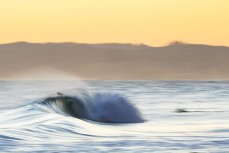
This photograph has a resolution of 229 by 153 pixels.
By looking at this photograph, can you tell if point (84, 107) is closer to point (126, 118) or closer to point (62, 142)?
point (126, 118)

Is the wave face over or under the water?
over

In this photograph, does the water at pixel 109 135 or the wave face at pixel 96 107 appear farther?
the wave face at pixel 96 107

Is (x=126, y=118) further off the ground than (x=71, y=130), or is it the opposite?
(x=126, y=118)

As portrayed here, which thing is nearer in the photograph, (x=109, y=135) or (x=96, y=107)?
(x=109, y=135)

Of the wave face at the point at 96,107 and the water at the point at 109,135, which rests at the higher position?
the wave face at the point at 96,107

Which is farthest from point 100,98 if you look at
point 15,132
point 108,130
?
point 15,132

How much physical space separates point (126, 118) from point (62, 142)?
10155 millimetres

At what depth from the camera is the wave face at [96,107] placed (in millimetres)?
30031

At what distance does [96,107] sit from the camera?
106 feet

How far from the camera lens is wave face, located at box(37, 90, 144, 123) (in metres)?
30.0

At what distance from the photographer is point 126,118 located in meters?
29.8

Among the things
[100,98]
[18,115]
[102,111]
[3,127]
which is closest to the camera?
[3,127]

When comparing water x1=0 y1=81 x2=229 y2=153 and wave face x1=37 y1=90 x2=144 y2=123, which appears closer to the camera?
water x1=0 y1=81 x2=229 y2=153

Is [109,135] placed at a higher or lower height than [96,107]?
lower
